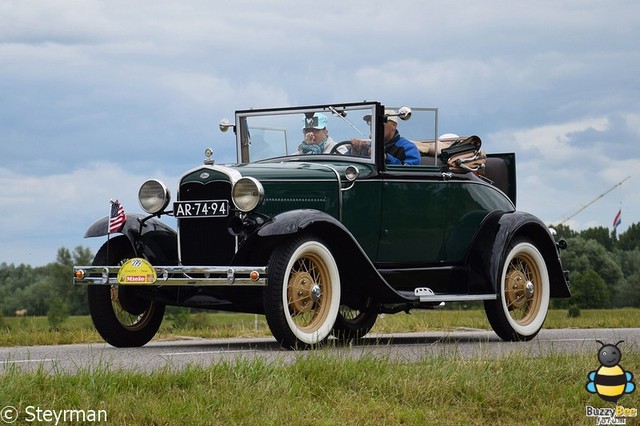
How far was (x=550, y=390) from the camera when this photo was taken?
6.84 metres

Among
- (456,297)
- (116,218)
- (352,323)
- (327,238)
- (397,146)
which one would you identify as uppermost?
(397,146)

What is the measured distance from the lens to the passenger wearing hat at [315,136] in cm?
1078

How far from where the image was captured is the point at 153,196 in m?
9.78

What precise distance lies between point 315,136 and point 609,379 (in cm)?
482

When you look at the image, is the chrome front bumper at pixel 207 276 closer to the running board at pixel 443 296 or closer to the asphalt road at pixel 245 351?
the asphalt road at pixel 245 351

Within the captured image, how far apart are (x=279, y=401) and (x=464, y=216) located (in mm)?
5521

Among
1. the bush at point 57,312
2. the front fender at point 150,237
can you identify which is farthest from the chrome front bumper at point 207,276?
the bush at point 57,312

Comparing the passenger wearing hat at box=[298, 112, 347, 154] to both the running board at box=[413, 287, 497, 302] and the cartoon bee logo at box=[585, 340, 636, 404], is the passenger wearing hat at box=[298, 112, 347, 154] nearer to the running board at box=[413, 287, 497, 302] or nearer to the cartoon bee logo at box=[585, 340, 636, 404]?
the running board at box=[413, 287, 497, 302]

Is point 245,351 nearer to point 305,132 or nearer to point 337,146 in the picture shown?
point 337,146

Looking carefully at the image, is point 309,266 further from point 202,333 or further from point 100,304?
point 202,333

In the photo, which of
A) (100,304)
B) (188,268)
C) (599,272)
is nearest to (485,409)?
(188,268)

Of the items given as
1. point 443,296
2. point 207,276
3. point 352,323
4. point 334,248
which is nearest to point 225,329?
point 352,323

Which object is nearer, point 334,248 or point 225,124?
point 334,248

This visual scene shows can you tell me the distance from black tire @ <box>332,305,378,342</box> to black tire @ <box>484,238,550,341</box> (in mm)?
1339
